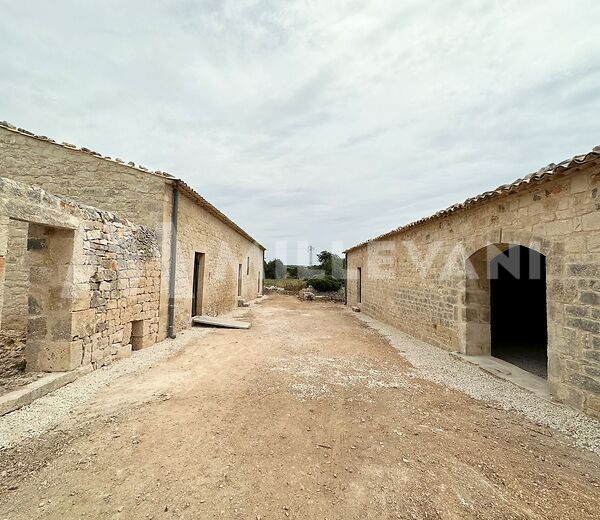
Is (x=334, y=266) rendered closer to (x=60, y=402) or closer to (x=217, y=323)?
(x=217, y=323)

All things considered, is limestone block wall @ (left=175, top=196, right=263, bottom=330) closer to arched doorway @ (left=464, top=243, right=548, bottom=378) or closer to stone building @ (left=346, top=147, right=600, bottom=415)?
stone building @ (left=346, top=147, right=600, bottom=415)

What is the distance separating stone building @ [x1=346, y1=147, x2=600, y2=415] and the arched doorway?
0.02 metres

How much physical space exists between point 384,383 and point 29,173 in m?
8.69


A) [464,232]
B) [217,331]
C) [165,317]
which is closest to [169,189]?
[165,317]

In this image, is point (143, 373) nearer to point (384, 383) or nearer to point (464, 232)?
point (384, 383)

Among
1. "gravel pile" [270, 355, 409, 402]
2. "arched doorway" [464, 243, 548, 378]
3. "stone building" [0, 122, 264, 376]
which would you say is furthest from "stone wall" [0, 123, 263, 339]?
"arched doorway" [464, 243, 548, 378]

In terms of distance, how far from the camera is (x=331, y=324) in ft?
31.3

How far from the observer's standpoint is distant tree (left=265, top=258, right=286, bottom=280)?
36.7 meters

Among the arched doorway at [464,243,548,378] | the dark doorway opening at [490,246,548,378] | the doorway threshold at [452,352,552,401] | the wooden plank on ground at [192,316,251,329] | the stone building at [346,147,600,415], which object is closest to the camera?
the stone building at [346,147,600,415]

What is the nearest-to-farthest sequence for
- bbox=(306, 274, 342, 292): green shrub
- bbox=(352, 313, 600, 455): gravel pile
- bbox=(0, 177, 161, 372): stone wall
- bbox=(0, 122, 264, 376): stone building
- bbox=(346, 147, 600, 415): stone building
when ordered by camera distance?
bbox=(352, 313, 600, 455): gravel pile < bbox=(346, 147, 600, 415): stone building < bbox=(0, 177, 161, 372): stone wall < bbox=(0, 122, 264, 376): stone building < bbox=(306, 274, 342, 292): green shrub

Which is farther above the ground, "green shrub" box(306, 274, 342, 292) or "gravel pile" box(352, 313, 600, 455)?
"green shrub" box(306, 274, 342, 292)

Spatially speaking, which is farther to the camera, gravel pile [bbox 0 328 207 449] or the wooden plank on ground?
the wooden plank on ground

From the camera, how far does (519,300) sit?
896cm

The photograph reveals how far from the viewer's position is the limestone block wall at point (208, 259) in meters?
7.57
